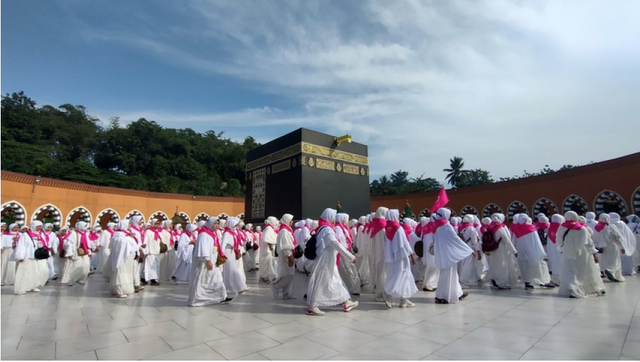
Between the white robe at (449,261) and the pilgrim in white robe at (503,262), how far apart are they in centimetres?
191

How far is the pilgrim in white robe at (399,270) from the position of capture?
16.0ft

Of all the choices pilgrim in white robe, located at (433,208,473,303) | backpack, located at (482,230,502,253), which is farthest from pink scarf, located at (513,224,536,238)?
pilgrim in white robe, located at (433,208,473,303)

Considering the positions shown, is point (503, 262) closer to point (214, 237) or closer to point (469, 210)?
point (214, 237)

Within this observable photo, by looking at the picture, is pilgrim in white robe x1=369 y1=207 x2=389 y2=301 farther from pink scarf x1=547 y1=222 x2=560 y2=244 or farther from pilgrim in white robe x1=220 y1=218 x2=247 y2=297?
pink scarf x1=547 y1=222 x2=560 y2=244

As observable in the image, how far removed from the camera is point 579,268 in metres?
5.54

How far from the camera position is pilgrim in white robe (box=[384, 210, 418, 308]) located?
488 centimetres

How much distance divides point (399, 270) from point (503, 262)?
3.00m

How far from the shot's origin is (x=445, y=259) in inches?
207

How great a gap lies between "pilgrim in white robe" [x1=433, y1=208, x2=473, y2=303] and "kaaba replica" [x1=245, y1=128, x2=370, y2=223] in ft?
22.3

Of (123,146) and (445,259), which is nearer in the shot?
(445,259)

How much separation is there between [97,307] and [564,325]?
6.33 m

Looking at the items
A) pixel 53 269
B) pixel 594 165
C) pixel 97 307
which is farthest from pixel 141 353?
pixel 594 165

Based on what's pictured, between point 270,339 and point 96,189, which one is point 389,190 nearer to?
point 96,189

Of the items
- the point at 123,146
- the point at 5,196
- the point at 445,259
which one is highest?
the point at 123,146
